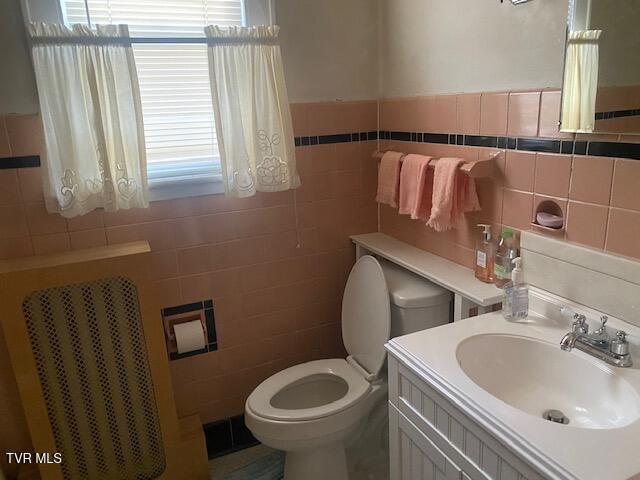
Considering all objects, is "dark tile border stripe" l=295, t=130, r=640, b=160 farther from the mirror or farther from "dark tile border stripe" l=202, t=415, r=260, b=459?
"dark tile border stripe" l=202, t=415, r=260, b=459

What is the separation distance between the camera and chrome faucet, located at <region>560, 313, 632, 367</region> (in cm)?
119

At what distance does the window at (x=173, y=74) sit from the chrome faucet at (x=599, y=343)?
138 cm

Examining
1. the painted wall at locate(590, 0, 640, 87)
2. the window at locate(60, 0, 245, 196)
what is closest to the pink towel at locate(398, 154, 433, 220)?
the painted wall at locate(590, 0, 640, 87)

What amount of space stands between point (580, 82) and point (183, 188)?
4.61 feet

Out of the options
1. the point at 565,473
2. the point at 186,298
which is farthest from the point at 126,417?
the point at 565,473

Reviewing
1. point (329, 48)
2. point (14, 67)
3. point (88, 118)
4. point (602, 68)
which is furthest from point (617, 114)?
point (14, 67)

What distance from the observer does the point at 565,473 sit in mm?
884

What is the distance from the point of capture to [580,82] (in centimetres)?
130

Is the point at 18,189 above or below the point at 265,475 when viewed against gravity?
above

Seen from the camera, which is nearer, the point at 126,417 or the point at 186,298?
the point at 126,417

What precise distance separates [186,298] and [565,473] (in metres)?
1.53

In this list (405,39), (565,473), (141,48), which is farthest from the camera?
(405,39)

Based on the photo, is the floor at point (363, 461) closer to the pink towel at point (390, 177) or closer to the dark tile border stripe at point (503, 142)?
the pink towel at point (390, 177)

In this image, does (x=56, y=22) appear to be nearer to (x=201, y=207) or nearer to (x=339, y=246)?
(x=201, y=207)
